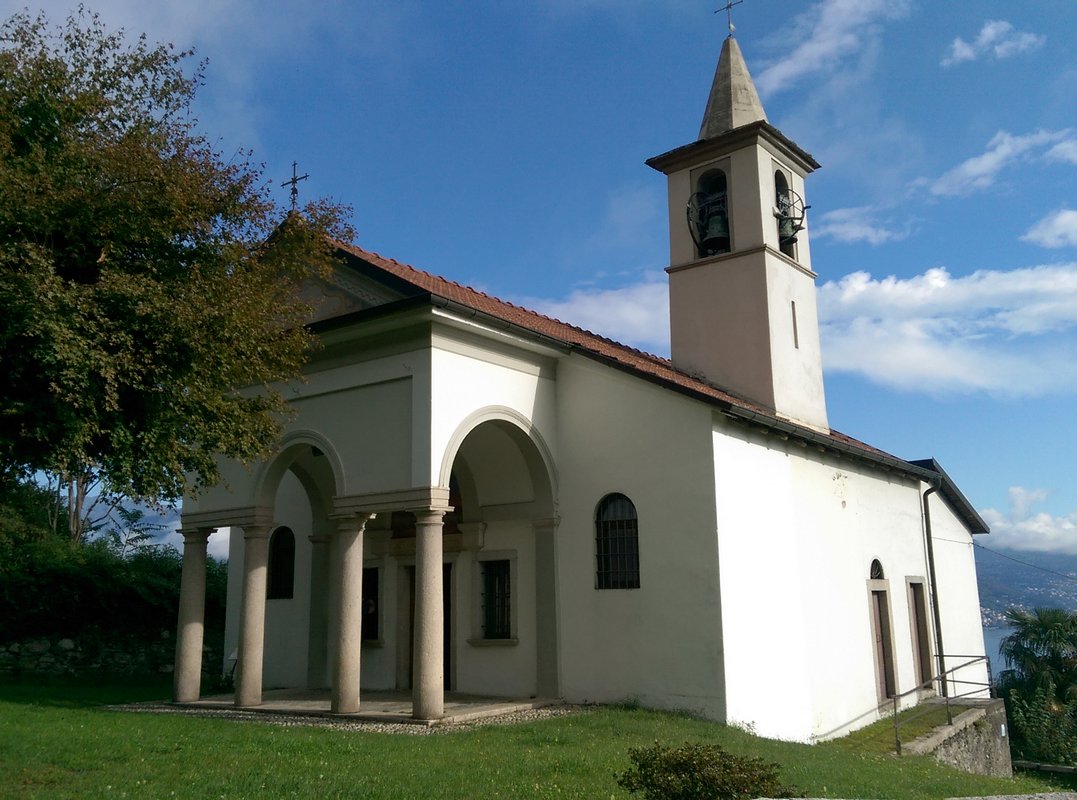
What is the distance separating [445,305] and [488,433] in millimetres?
3571

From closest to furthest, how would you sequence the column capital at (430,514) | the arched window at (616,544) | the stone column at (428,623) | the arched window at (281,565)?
1. the stone column at (428,623)
2. the column capital at (430,514)
3. the arched window at (616,544)
4. the arched window at (281,565)

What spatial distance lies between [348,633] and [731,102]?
12.9 m

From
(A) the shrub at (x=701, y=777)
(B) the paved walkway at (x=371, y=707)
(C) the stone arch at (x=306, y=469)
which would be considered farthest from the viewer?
(C) the stone arch at (x=306, y=469)

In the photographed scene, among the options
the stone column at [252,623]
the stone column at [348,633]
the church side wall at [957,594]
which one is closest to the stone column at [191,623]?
the stone column at [252,623]

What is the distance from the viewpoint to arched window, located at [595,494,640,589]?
44.9ft

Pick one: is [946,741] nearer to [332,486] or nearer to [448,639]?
[448,639]

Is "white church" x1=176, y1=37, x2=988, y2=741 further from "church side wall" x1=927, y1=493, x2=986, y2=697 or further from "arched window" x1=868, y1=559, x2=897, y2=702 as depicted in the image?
"church side wall" x1=927, y1=493, x2=986, y2=697

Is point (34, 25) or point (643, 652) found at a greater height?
point (34, 25)

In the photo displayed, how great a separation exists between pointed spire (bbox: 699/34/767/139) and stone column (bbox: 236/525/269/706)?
11.4m

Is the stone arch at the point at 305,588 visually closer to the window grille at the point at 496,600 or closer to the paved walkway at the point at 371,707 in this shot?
the paved walkway at the point at 371,707

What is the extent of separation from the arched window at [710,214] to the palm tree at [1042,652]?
1895 cm

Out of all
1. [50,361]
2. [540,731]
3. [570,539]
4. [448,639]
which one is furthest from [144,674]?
[50,361]

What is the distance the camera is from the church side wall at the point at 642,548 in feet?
42.0

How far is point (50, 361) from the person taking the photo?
797 cm
